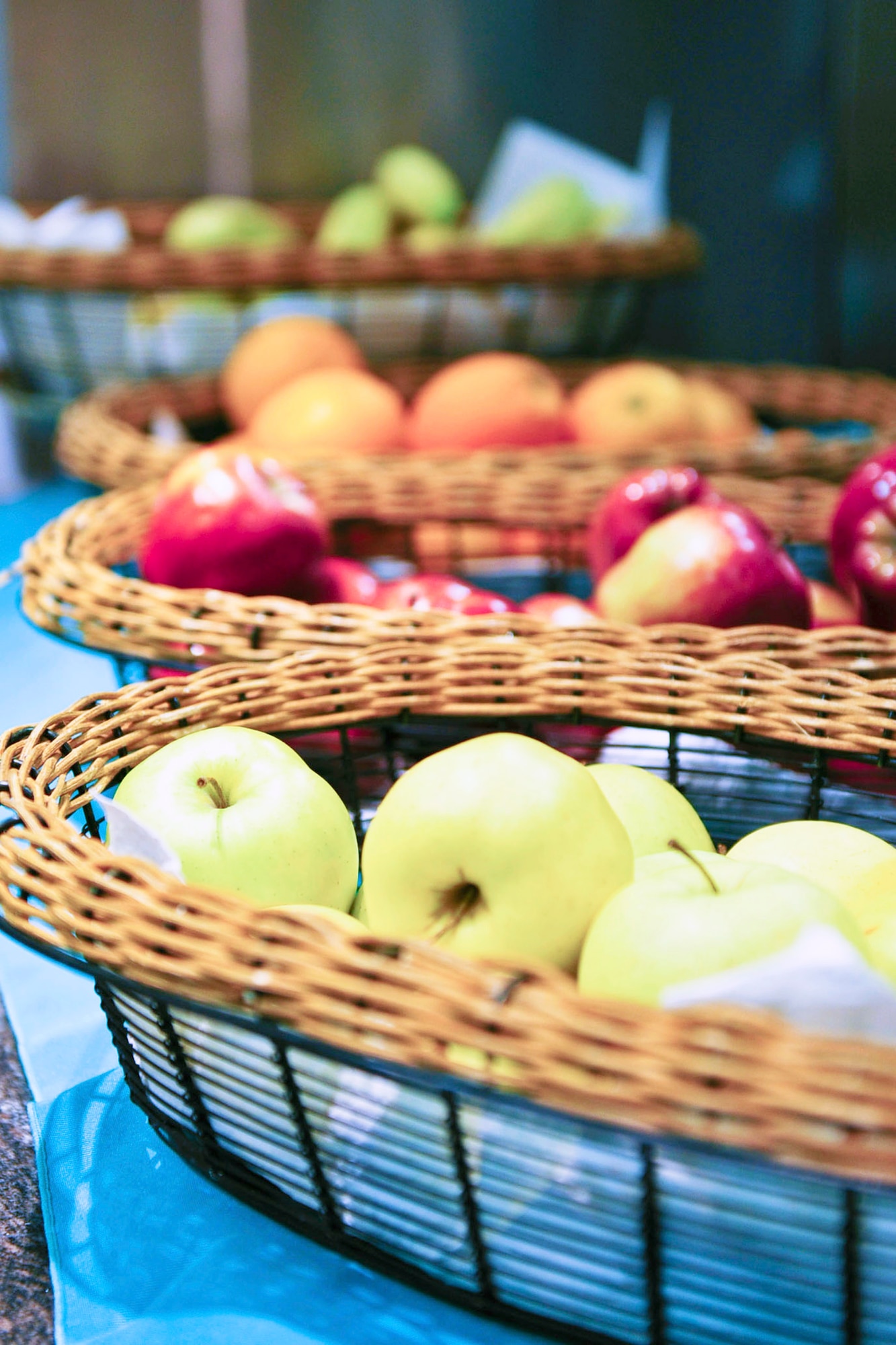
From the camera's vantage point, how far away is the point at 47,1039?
545 millimetres

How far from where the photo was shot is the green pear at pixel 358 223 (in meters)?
1.45

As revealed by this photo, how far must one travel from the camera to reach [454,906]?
1.42 feet

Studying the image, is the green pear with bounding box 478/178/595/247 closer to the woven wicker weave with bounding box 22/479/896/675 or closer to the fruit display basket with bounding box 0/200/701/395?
the fruit display basket with bounding box 0/200/701/395

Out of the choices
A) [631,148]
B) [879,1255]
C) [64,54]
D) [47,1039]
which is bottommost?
[47,1039]

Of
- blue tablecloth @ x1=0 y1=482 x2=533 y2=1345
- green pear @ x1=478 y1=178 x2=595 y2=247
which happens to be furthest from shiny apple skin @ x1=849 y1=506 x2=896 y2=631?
green pear @ x1=478 y1=178 x2=595 y2=247

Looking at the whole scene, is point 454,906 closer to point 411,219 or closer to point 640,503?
point 640,503

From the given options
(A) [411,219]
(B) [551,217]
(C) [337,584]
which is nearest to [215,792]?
(C) [337,584]

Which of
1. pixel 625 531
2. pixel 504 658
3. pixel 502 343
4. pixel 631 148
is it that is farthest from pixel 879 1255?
pixel 631 148

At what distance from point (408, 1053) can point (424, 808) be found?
11 cm

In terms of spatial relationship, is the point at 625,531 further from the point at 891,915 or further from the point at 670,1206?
the point at 670,1206

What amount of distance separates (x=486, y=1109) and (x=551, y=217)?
1.25 metres

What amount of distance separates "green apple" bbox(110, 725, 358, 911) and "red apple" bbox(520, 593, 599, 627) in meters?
0.26

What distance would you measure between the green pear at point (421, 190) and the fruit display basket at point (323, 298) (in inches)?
11.6

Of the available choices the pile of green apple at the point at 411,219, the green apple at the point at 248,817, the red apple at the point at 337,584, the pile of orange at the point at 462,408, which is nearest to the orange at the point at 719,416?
the pile of orange at the point at 462,408
